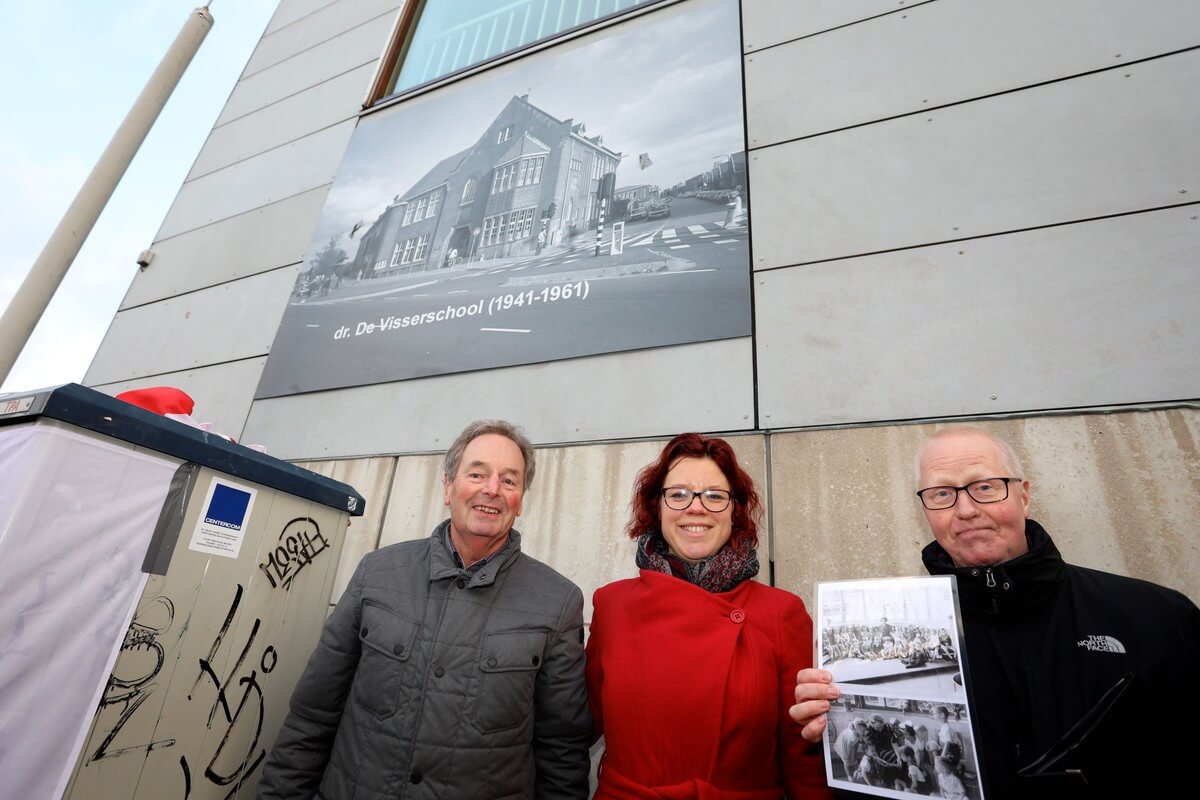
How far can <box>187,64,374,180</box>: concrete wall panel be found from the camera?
201 inches

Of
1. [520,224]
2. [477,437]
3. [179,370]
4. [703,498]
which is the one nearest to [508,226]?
[520,224]

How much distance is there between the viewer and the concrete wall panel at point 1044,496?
1.84 meters

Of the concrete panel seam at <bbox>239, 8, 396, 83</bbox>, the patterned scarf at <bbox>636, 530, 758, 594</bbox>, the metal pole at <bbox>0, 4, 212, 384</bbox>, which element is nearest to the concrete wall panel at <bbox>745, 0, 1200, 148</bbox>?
the patterned scarf at <bbox>636, 530, 758, 594</bbox>

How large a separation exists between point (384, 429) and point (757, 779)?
2.61 m

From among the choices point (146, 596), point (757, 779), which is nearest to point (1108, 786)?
point (757, 779)

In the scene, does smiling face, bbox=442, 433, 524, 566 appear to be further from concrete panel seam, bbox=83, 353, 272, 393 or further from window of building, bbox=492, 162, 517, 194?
concrete panel seam, bbox=83, 353, 272, 393

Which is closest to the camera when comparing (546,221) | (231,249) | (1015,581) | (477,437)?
(1015,581)

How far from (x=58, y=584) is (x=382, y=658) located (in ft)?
2.91

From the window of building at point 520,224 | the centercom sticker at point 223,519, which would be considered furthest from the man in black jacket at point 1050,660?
the window of building at point 520,224

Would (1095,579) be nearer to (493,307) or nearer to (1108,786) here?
(1108,786)

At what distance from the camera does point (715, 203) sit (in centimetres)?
298

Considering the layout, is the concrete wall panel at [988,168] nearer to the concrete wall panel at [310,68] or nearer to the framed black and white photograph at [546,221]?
the framed black and white photograph at [546,221]

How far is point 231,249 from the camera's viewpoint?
471 cm

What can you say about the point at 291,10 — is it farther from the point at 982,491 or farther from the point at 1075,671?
the point at 1075,671
